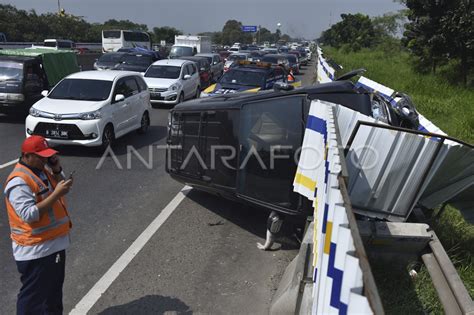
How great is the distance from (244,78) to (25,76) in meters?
6.14

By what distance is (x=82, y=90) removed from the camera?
9.59 metres

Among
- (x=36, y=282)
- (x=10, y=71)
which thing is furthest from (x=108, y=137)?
(x=36, y=282)

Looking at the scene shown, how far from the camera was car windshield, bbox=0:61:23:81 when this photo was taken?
456 inches

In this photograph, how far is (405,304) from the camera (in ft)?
12.0

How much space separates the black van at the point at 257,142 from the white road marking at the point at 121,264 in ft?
2.35

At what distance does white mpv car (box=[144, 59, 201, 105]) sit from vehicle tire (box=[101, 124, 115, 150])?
5.58 m

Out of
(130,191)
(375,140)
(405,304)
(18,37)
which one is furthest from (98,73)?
(18,37)

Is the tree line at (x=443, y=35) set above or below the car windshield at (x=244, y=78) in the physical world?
above

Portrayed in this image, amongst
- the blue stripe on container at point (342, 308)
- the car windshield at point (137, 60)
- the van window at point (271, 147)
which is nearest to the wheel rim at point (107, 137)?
the van window at point (271, 147)

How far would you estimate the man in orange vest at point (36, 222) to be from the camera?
3.10m

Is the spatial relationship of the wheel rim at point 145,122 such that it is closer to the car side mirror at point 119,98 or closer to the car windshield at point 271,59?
the car side mirror at point 119,98

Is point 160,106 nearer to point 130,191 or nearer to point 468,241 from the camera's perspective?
point 130,191

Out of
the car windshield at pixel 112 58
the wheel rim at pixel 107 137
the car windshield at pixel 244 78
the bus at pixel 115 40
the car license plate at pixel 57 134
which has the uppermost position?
the car windshield at pixel 244 78

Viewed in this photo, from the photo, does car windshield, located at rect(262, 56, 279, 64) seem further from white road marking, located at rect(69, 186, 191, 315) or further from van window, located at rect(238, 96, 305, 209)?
van window, located at rect(238, 96, 305, 209)
